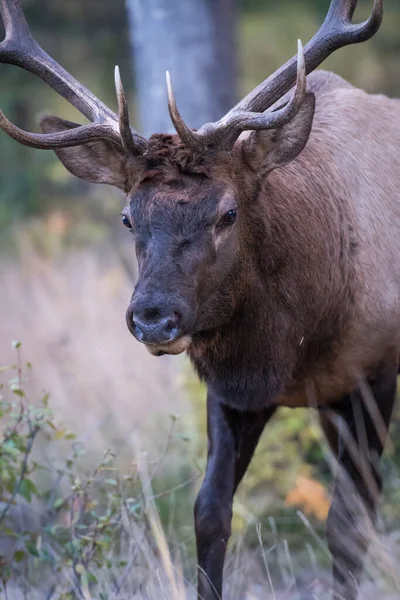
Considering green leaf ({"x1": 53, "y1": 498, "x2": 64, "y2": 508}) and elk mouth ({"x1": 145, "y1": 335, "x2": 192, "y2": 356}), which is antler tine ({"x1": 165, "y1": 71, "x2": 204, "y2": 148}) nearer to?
elk mouth ({"x1": 145, "y1": 335, "x2": 192, "y2": 356})

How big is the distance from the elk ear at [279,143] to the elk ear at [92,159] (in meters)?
0.55

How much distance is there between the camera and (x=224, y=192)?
4.36m

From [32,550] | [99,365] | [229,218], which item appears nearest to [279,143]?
[229,218]

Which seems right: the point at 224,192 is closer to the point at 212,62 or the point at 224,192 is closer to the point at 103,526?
the point at 103,526

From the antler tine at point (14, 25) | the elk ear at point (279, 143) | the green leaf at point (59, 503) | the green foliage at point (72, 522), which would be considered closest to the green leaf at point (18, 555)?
the green foliage at point (72, 522)

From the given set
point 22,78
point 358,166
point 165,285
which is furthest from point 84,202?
point 165,285

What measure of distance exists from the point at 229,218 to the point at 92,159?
2.69ft

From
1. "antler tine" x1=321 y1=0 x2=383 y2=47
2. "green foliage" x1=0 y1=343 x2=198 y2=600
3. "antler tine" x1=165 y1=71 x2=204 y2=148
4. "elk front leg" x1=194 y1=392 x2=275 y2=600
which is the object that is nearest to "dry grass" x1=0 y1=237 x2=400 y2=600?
"green foliage" x1=0 y1=343 x2=198 y2=600

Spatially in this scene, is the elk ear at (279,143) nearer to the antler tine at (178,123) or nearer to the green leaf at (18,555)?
the antler tine at (178,123)

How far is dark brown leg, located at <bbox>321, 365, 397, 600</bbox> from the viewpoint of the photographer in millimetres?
5047

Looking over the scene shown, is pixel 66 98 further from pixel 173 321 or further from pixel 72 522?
pixel 72 522

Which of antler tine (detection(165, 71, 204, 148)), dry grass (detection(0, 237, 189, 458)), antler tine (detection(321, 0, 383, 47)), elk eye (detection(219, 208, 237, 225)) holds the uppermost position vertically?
antler tine (detection(321, 0, 383, 47))

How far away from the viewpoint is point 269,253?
4.68 meters

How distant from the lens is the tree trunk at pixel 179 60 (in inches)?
299
